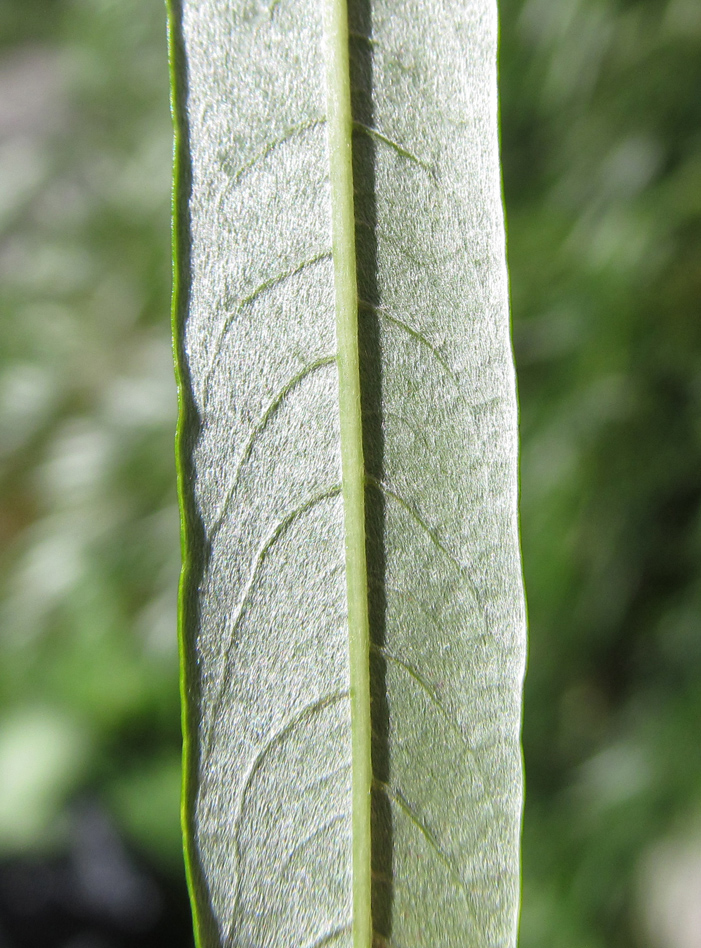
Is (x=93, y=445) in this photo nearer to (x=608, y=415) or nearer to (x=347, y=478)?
(x=608, y=415)

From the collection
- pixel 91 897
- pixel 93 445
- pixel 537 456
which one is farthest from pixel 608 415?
pixel 91 897

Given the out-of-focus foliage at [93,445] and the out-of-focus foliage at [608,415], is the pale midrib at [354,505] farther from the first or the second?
the out-of-focus foliage at [93,445]

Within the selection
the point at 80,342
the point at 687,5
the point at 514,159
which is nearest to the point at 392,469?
the point at 687,5

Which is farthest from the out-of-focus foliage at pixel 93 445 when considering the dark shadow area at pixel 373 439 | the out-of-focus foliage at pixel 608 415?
the dark shadow area at pixel 373 439

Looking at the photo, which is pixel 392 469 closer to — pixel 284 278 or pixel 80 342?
pixel 284 278

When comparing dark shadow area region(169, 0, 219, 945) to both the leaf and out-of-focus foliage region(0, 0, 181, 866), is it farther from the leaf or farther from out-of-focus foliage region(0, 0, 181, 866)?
out-of-focus foliage region(0, 0, 181, 866)

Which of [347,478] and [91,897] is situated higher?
[347,478]
